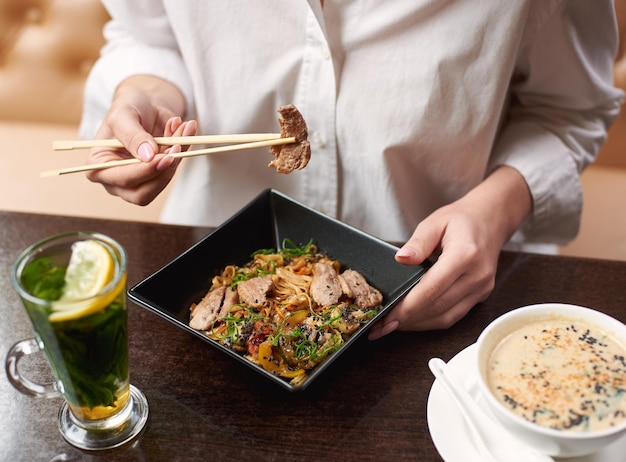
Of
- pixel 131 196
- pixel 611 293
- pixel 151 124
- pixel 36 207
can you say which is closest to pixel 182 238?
pixel 131 196

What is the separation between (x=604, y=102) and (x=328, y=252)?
2.73ft

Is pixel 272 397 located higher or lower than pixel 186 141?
lower

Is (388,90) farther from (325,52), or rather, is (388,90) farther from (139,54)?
(139,54)

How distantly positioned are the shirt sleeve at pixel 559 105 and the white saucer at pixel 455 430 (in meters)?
0.70

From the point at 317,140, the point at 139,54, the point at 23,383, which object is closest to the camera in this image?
the point at 23,383

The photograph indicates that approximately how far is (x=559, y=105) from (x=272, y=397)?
3.54ft

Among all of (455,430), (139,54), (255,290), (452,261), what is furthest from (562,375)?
(139,54)

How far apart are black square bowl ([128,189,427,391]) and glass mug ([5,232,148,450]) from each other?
16cm

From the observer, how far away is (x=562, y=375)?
979 millimetres

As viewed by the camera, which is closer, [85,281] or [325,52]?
[85,281]

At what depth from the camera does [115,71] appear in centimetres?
175

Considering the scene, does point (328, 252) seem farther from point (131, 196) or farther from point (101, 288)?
point (101, 288)

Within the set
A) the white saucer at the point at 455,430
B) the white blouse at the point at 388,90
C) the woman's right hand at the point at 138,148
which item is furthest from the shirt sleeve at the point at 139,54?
the white saucer at the point at 455,430

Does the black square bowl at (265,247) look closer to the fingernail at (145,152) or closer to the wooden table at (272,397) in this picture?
the wooden table at (272,397)
